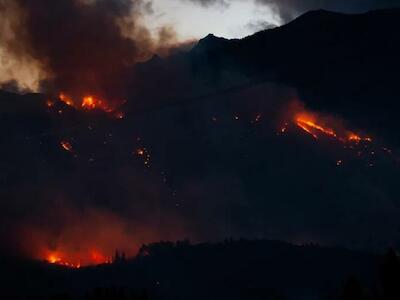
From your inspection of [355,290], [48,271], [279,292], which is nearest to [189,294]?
[279,292]

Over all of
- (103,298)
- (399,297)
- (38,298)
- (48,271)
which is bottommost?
(399,297)

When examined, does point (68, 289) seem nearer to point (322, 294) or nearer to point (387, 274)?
point (322, 294)

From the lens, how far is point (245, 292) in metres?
199

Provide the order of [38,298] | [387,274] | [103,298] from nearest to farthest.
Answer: [387,274] < [103,298] < [38,298]

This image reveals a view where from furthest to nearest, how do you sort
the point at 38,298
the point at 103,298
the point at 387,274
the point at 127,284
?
the point at 127,284
the point at 38,298
the point at 103,298
the point at 387,274

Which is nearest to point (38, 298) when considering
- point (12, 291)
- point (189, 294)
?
point (12, 291)

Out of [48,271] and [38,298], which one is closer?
[38,298]

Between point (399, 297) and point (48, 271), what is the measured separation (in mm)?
174501

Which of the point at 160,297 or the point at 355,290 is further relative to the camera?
the point at 160,297

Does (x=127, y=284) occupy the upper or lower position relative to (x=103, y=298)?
upper

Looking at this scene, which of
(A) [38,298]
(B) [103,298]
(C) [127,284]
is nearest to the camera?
(B) [103,298]

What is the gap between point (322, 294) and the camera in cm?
19775

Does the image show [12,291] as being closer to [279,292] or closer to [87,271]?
[87,271]

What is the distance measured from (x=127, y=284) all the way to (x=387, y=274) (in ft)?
535
